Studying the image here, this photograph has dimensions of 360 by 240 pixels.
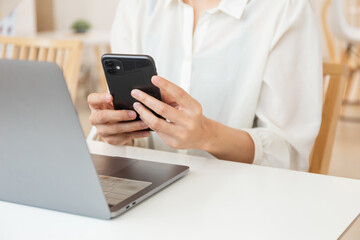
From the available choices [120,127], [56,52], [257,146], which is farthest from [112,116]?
[56,52]

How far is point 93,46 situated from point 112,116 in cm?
358

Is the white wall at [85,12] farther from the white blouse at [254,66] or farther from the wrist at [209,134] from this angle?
the wrist at [209,134]

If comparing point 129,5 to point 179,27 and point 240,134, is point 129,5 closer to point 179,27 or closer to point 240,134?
point 179,27

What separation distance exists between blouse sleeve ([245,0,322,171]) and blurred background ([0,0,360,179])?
0.18 feet

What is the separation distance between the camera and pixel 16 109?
0.55 metres

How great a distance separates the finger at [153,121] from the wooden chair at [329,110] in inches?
16.8

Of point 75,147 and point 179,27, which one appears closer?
point 75,147

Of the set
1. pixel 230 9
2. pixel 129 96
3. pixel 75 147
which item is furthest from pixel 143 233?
pixel 230 9

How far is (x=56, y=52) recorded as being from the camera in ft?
4.61

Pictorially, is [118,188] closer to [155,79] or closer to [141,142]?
[155,79]

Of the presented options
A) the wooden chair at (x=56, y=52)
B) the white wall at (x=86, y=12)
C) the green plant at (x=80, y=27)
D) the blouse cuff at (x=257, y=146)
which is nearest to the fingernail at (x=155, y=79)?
the blouse cuff at (x=257, y=146)

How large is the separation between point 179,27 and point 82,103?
325 centimetres

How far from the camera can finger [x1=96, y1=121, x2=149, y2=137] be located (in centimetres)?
86

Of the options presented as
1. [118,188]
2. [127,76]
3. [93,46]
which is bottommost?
[93,46]
